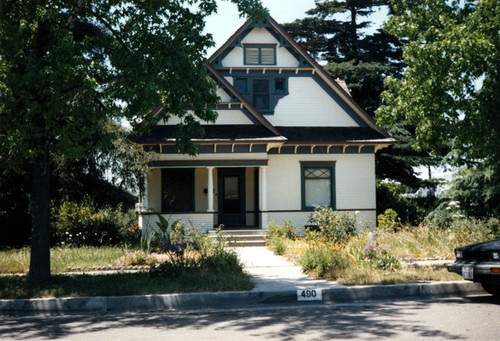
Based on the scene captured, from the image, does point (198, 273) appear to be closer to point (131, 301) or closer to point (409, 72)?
point (131, 301)

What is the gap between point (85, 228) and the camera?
15586 millimetres

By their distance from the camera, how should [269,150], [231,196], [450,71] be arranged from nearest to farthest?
[450,71]
[269,150]
[231,196]

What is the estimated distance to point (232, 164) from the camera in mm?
18281

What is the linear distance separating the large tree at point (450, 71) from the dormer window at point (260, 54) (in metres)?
7.59

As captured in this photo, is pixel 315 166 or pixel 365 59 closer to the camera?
pixel 315 166

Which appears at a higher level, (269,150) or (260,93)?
(260,93)

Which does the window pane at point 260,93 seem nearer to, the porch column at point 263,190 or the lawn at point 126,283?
the porch column at point 263,190

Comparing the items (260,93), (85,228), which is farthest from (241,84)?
(85,228)

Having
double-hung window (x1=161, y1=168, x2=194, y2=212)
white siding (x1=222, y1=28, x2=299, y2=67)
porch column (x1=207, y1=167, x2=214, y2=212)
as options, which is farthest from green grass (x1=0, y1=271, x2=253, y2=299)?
white siding (x1=222, y1=28, x2=299, y2=67)

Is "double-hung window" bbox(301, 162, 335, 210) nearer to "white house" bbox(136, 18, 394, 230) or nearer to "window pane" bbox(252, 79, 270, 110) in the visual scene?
"white house" bbox(136, 18, 394, 230)

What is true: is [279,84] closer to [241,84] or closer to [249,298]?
[241,84]

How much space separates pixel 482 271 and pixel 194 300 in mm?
4867

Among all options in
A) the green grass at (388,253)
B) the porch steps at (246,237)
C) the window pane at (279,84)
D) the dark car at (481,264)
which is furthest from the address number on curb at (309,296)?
the window pane at (279,84)

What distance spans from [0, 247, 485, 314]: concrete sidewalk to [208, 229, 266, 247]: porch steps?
7.52m
